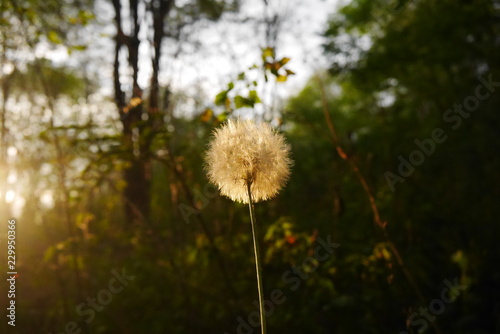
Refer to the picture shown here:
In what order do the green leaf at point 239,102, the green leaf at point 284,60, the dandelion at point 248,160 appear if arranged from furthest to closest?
1. the green leaf at point 284,60
2. the green leaf at point 239,102
3. the dandelion at point 248,160

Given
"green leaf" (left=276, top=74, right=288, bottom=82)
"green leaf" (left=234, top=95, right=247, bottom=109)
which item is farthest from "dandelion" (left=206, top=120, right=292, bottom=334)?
"green leaf" (left=276, top=74, right=288, bottom=82)

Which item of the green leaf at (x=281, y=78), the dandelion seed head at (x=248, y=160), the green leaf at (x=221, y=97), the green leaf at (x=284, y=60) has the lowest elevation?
the dandelion seed head at (x=248, y=160)

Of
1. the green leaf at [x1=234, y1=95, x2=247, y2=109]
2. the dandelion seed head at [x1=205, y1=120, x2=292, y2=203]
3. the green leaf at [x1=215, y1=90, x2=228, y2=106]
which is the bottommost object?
the dandelion seed head at [x1=205, y1=120, x2=292, y2=203]

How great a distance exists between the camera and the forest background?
326cm

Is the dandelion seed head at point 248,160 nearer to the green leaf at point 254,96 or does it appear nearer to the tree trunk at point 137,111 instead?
the green leaf at point 254,96

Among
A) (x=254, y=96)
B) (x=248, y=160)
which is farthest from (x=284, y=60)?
(x=248, y=160)

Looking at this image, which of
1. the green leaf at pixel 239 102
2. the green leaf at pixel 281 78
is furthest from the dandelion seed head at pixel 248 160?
the green leaf at pixel 281 78

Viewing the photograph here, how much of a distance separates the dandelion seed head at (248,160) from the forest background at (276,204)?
701 millimetres

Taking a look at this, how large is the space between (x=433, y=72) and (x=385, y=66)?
1.18 meters

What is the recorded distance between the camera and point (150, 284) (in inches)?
192

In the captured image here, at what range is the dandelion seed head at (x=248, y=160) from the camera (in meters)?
1.52

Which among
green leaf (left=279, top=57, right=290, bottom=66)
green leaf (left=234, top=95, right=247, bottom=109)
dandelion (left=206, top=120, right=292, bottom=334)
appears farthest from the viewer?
green leaf (left=279, top=57, right=290, bottom=66)

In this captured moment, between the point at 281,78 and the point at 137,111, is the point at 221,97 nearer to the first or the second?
the point at 281,78

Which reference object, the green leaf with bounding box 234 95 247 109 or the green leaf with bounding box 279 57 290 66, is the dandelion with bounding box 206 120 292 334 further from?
the green leaf with bounding box 279 57 290 66
